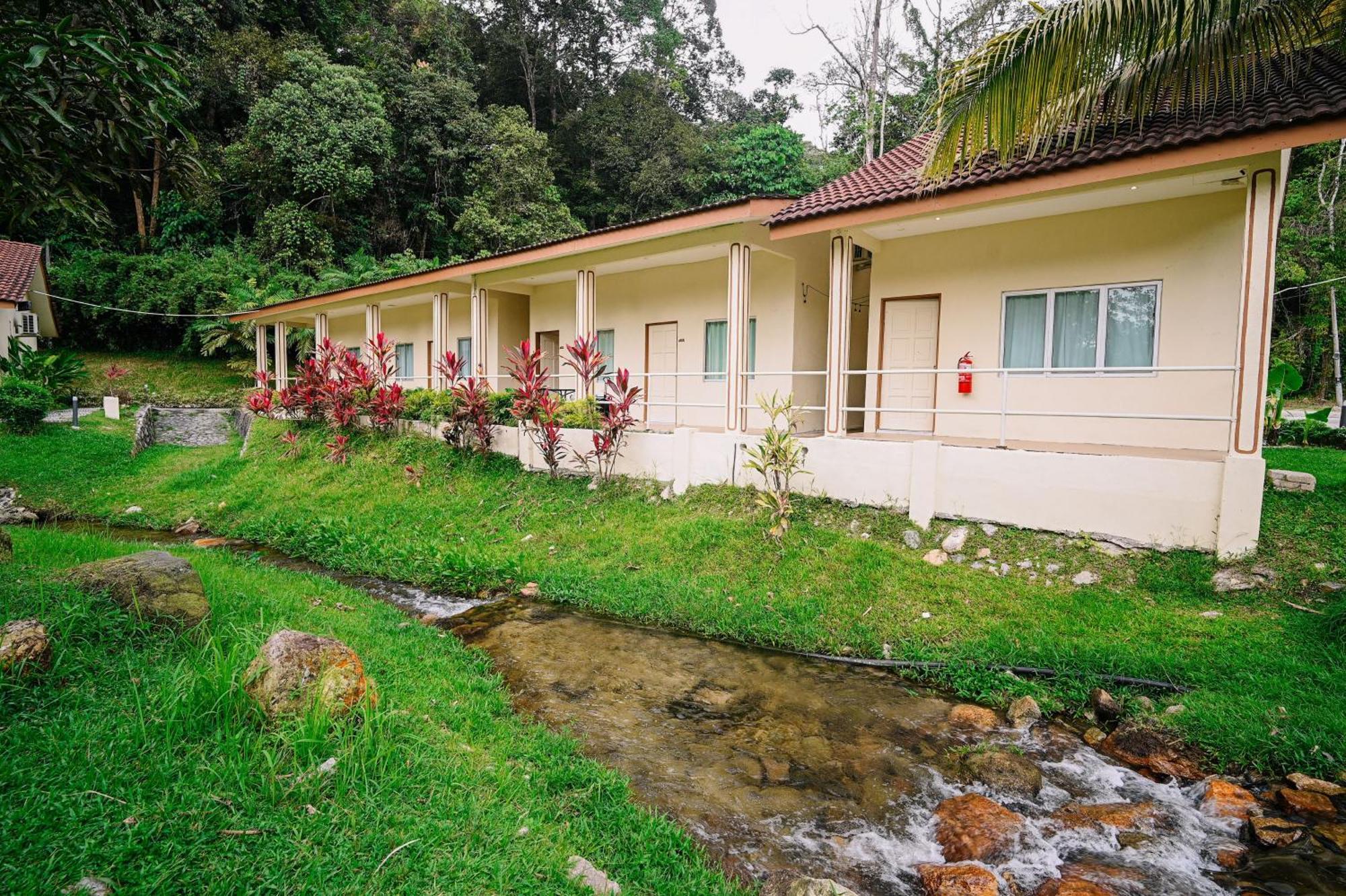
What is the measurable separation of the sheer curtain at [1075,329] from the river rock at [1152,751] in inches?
210

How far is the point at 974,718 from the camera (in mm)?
4719

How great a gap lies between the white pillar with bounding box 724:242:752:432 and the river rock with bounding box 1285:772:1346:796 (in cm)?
647

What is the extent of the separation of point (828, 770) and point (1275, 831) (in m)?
2.35

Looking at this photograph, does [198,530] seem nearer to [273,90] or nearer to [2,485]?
[2,485]

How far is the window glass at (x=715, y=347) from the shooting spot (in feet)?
38.3

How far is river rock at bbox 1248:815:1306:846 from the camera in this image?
339 cm

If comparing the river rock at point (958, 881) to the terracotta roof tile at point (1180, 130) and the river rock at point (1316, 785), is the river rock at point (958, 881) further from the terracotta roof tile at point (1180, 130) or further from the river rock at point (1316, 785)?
the terracotta roof tile at point (1180, 130)

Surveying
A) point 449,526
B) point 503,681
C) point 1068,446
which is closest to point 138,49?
point 503,681

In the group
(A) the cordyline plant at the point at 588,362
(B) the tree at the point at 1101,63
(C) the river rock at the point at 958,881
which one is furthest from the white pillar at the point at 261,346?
(C) the river rock at the point at 958,881

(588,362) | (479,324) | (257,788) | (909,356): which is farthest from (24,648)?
(479,324)

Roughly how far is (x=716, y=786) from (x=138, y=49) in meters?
5.52

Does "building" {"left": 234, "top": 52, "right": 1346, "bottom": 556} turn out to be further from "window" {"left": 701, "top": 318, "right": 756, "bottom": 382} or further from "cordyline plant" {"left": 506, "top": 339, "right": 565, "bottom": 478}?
"cordyline plant" {"left": 506, "top": 339, "right": 565, "bottom": 478}

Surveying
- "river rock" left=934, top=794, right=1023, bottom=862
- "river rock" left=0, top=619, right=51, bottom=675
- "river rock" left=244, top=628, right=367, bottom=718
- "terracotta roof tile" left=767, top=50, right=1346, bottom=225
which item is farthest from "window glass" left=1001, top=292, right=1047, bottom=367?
"river rock" left=0, top=619, right=51, bottom=675

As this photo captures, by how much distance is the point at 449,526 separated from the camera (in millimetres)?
9570
